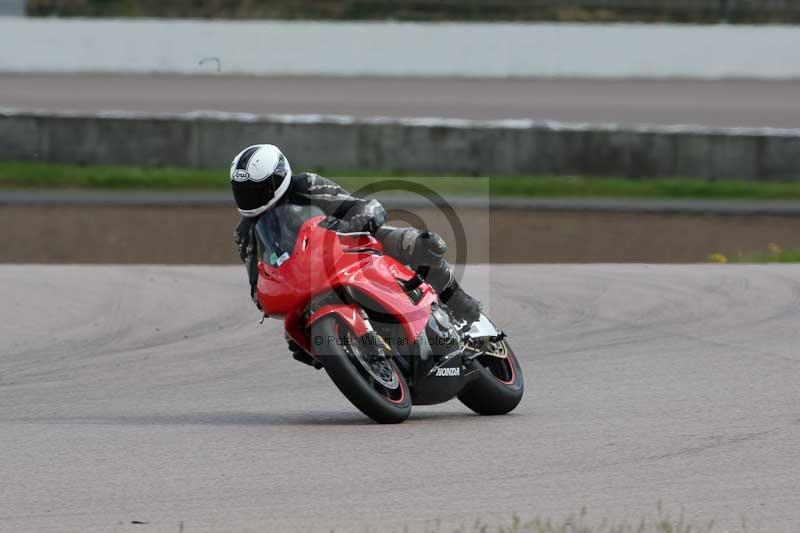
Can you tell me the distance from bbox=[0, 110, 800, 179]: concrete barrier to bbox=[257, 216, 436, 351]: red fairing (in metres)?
12.7

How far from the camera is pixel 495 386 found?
6.80 metres

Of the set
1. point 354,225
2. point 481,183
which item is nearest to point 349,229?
point 354,225

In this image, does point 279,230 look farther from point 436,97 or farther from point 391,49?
point 391,49

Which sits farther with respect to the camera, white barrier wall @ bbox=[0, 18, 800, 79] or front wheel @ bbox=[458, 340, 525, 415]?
white barrier wall @ bbox=[0, 18, 800, 79]

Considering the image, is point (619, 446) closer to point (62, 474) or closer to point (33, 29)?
point (62, 474)

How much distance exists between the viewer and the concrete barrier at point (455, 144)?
1897 cm

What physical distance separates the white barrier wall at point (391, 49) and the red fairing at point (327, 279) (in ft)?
63.2

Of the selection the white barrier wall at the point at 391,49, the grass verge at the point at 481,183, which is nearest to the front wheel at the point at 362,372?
the grass verge at the point at 481,183

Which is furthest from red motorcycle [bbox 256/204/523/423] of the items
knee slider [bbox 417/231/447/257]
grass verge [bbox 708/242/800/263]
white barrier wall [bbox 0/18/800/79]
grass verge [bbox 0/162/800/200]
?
white barrier wall [bbox 0/18/800/79]

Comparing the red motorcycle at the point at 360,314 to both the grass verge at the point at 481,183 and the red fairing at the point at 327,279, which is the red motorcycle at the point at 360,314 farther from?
the grass verge at the point at 481,183

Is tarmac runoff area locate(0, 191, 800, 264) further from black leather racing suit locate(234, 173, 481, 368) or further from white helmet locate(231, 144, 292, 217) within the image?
white helmet locate(231, 144, 292, 217)

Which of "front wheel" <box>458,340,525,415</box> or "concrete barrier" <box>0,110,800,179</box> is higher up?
"front wheel" <box>458,340,525,415</box>

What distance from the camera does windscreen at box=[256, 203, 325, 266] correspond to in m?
6.21

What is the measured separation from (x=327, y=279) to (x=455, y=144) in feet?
42.6
